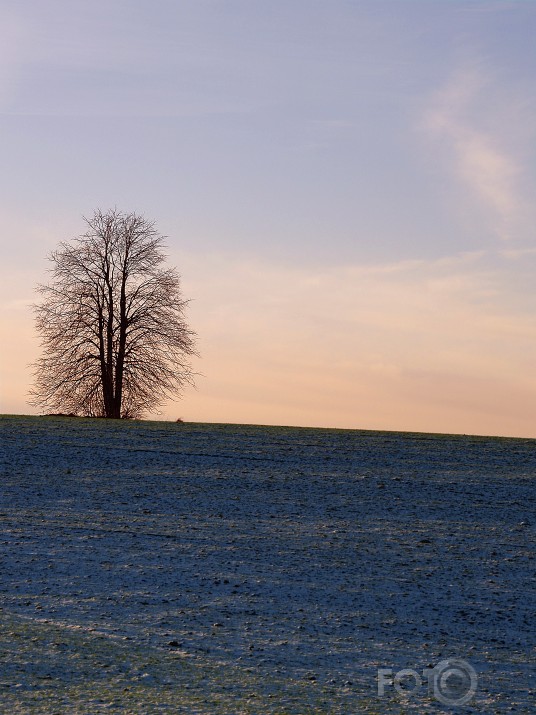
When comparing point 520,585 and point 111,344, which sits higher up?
point 111,344

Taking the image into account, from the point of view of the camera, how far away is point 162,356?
104 ft

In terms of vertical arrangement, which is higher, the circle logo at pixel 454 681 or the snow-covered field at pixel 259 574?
the snow-covered field at pixel 259 574

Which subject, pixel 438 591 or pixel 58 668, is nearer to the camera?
pixel 58 668

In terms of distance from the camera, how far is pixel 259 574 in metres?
9.93

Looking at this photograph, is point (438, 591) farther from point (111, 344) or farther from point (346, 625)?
point (111, 344)

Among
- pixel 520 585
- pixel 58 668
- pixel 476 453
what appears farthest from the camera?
pixel 476 453

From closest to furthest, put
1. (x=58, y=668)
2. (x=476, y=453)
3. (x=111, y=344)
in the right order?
(x=58, y=668)
(x=476, y=453)
(x=111, y=344)

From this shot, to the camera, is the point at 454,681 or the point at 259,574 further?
the point at 259,574

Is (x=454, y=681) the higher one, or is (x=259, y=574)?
(x=259, y=574)

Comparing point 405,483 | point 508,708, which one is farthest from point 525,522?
point 508,708

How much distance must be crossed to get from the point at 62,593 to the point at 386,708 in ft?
13.7

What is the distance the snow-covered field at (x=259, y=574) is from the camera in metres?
6.94

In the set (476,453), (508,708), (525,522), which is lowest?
(508,708)

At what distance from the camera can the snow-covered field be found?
22.8ft
